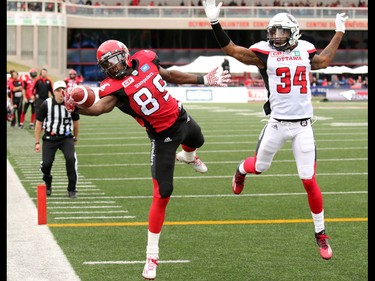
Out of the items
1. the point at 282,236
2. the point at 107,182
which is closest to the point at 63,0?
the point at 107,182

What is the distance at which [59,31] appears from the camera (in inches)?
2213

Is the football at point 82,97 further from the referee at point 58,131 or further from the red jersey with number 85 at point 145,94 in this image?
the referee at point 58,131

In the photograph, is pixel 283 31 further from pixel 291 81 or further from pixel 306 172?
pixel 306 172

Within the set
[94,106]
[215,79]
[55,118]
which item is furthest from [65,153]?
[94,106]

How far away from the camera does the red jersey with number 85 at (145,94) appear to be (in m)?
8.26

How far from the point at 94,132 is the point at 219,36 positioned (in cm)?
1728

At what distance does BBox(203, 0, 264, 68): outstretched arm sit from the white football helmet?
0.22 m

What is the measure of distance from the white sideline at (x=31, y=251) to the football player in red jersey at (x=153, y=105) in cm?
93

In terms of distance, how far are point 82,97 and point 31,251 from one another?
264cm

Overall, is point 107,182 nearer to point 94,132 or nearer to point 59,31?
point 94,132

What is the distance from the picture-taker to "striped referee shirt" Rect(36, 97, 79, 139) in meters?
13.6

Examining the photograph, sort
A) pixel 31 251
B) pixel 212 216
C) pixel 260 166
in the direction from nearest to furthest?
pixel 260 166
pixel 31 251
pixel 212 216

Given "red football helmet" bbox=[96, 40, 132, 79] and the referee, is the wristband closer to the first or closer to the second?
"red football helmet" bbox=[96, 40, 132, 79]

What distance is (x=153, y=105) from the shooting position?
8.43 m
